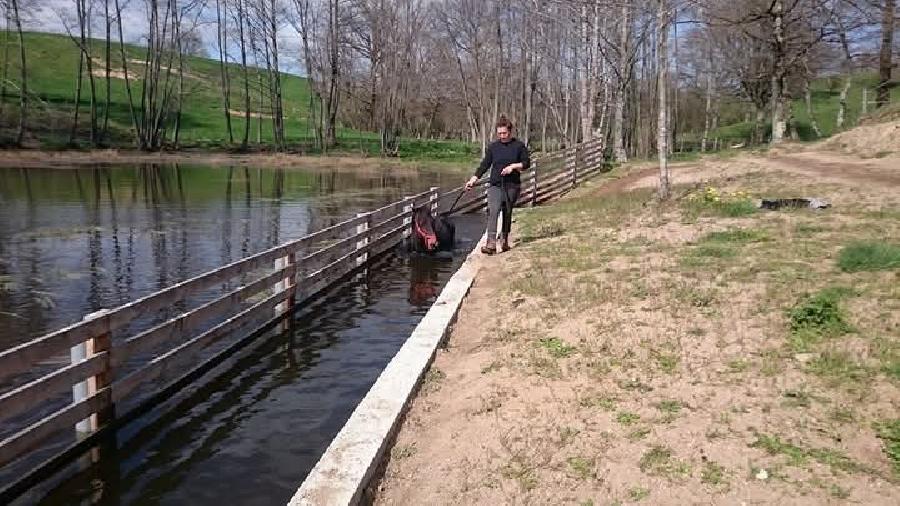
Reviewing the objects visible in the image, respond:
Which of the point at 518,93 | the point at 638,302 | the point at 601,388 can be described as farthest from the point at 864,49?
the point at 601,388

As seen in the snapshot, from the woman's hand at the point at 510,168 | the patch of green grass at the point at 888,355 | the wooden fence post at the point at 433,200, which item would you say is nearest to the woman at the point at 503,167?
the woman's hand at the point at 510,168

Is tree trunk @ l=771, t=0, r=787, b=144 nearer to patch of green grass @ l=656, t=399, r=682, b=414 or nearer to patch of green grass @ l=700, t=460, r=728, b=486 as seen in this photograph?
patch of green grass @ l=656, t=399, r=682, b=414

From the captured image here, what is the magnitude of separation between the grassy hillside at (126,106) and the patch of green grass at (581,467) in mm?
45086

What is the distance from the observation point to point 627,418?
4723mm

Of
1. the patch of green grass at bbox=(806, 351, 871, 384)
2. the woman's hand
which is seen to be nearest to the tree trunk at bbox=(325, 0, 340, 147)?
the woman's hand

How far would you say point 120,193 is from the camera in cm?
2461

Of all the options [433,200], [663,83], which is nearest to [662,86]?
[663,83]

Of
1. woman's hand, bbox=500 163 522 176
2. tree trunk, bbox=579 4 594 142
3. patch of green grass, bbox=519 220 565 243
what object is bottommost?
patch of green grass, bbox=519 220 565 243

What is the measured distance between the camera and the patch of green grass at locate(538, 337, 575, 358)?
6.07 m

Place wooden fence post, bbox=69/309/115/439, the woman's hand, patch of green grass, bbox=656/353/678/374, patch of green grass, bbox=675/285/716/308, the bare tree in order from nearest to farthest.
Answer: wooden fence post, bbox=69/309/115/439
patch of green grass, bbox=656/353/678/374
patch of green grass, bbox=675/285/716/308
the woman's hand
the bare tree

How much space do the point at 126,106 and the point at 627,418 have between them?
68225 millimetres

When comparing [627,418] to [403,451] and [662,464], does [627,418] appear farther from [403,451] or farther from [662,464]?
[403,451]

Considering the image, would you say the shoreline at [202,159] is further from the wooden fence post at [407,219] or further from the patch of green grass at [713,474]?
the patch of green grass at [713,474]

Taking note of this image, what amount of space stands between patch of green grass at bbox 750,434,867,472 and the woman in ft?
23.5
